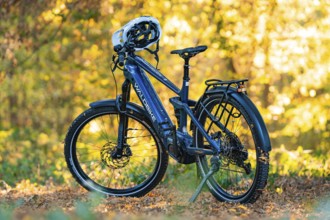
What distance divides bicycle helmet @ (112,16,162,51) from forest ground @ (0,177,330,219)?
1.29 m

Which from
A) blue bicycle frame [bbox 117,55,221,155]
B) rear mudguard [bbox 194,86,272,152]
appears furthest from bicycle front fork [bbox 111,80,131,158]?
rear mudguard [bbox 194,86,272,152]

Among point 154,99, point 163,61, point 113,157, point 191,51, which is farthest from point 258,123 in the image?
point 163,61

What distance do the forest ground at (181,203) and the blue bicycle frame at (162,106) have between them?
1.50 feet

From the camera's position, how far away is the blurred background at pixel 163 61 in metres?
8.21

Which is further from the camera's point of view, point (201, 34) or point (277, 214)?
point (201, 34)

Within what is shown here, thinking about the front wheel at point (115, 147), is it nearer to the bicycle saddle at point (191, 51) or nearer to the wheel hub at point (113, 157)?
the wheel hub at point (113, 157)

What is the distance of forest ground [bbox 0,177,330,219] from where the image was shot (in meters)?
4.79

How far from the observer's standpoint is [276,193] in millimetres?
5629

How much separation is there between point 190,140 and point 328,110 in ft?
24.4

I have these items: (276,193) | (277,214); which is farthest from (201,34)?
(277,214)

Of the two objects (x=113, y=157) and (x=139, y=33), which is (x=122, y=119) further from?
(x=139, y=33)

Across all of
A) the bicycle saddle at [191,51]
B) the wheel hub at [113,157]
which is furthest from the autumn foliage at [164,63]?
the bicycle saddle at [191,51]

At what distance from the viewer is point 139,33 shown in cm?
572

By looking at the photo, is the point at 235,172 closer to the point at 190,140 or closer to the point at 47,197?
the point at 190,140
